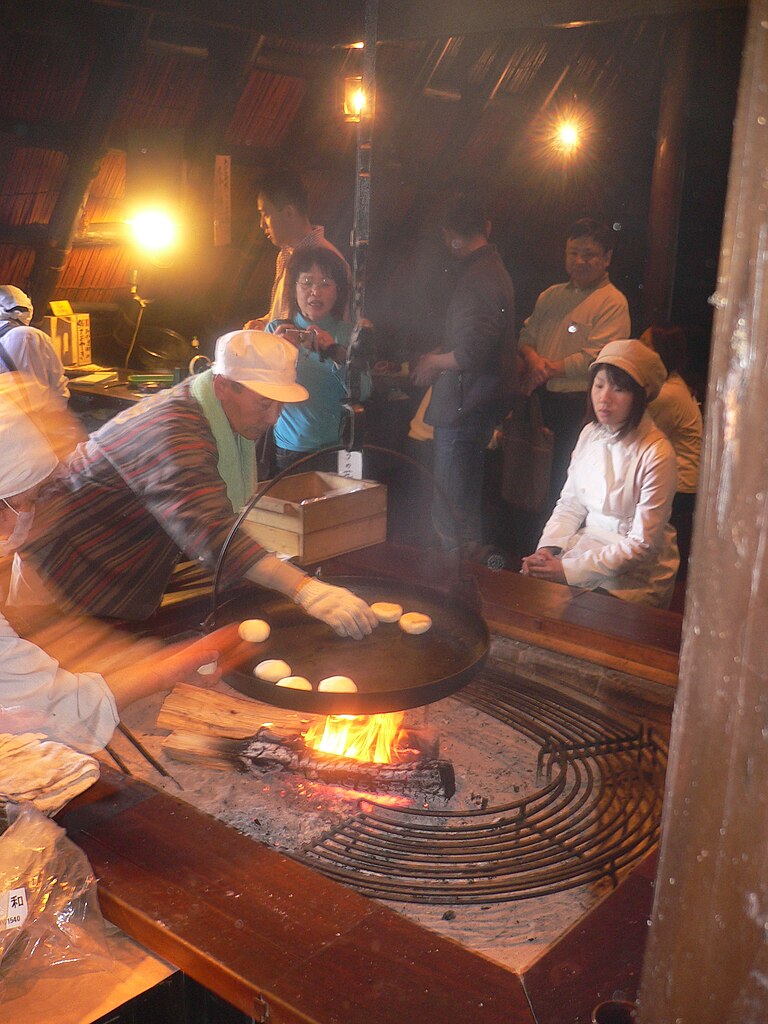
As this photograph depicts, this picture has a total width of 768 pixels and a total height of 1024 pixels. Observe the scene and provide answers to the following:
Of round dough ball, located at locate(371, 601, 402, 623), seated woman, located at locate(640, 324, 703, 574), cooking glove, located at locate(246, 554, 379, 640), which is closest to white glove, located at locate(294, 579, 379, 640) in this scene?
cooking glove, located at locate(246, 554, 379, 640)

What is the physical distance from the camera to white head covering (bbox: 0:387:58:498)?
1836mm

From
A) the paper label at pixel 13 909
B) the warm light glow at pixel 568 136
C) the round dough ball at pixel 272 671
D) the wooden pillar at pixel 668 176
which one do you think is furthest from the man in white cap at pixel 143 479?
the warm light glow at pixel 568 136

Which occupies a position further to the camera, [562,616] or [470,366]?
[470,366]

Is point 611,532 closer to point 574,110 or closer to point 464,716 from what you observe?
point 464,716

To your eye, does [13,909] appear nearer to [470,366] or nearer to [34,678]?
[34,678]

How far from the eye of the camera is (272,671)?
2209 mm

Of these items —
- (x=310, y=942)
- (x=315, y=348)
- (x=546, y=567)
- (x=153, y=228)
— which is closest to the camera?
(x=310, y=942)

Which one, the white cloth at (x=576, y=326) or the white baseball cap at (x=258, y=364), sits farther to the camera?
the white cloth at (x=576, y=326)

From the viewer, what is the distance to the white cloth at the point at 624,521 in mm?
3498

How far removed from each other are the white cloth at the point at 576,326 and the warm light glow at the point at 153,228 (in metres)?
3.26

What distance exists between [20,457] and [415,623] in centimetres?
112

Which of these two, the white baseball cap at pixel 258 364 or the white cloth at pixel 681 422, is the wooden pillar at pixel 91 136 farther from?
the white cloth at pixel 681 422

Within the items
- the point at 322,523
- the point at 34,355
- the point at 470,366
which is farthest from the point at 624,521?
the point at 34,355

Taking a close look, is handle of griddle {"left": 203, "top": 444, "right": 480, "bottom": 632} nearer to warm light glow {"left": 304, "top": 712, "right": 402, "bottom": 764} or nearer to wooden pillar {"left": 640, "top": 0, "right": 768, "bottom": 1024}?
warm light glow {"left": 304, "top": 712, "right": 402, "bottom": 764}
